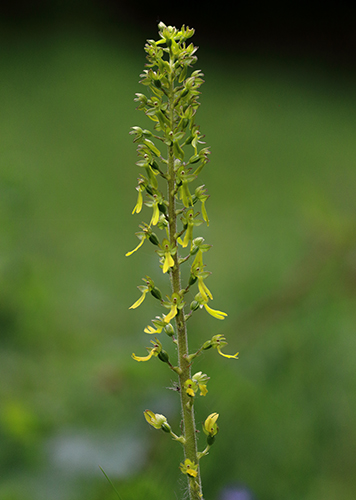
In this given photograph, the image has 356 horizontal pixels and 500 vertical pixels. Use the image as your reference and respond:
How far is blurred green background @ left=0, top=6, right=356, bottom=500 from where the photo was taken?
214cm

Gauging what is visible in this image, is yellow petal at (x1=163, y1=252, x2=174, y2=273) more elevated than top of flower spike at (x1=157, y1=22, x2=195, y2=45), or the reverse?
top of flower spike at (x1=157, y1=22, x2=195, y2=45)

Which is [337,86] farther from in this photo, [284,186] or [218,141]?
[284,186]

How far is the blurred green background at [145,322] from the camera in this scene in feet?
7.02

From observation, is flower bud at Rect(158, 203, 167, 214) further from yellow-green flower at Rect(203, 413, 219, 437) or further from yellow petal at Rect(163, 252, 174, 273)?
yellow-green flower at Rect(203, 413, 219, 437)

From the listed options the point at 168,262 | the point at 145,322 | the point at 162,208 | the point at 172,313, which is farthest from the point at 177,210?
the point at 145,322

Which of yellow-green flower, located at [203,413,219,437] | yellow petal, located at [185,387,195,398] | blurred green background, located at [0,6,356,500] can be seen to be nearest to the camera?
yellow petal, located at [185,387,195,398]

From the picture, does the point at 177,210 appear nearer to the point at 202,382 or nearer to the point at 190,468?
the point at 202,382

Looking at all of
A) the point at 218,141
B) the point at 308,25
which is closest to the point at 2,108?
the point at 218,141

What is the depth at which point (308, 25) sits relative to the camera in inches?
512

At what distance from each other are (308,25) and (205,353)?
12.1m

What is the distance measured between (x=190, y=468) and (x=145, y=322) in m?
2.60

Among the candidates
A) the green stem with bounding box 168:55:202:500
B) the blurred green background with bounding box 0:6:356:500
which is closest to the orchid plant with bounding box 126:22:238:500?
the green stem with bounding box 168:55:202:500

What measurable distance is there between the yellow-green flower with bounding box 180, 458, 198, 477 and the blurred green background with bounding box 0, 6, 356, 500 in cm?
48

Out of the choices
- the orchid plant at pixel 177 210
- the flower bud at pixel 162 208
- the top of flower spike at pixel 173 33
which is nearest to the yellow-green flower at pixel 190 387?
the orchid plant at pixel 177 210
